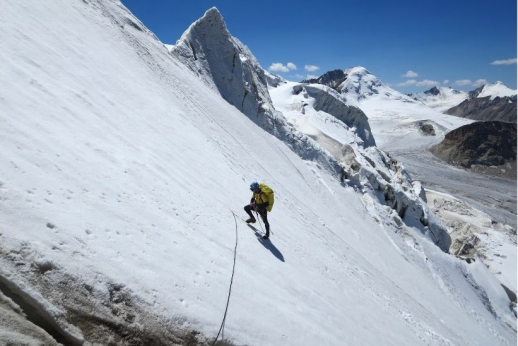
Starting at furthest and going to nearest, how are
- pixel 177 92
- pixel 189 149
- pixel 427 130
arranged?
pixel 427 130, pixel 177 92, pixel 189 149

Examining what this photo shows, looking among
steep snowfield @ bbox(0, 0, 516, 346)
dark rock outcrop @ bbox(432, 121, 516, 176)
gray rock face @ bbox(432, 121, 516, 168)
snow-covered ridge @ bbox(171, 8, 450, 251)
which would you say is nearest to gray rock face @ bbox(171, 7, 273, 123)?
snow-covered ridge @ bbox(171, 8, 450, 251)

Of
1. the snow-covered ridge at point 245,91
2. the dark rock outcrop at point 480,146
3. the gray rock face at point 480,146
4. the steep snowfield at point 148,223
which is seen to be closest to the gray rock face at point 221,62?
the snow-covered ridge at point 245,91

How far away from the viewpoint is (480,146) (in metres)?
125

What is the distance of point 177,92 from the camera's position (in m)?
19.5

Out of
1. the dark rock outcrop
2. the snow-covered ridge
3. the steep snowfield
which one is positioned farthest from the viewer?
the dark rock outcrop

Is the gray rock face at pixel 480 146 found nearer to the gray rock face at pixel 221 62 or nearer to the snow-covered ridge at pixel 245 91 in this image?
the snow-covered ridge at pixel 245 91

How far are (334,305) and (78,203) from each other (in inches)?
281

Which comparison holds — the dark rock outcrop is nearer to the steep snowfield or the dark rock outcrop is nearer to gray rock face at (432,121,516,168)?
gray rock face at (432,121,516,168)

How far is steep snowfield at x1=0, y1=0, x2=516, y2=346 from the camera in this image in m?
4.66

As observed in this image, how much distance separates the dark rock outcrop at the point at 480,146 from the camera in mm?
121938

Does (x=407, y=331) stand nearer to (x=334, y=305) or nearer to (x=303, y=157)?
(x=334, y=305)

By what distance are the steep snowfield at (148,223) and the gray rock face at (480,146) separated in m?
120

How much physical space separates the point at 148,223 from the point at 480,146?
147 metres

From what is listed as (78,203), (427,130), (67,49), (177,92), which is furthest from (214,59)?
(427,130)
